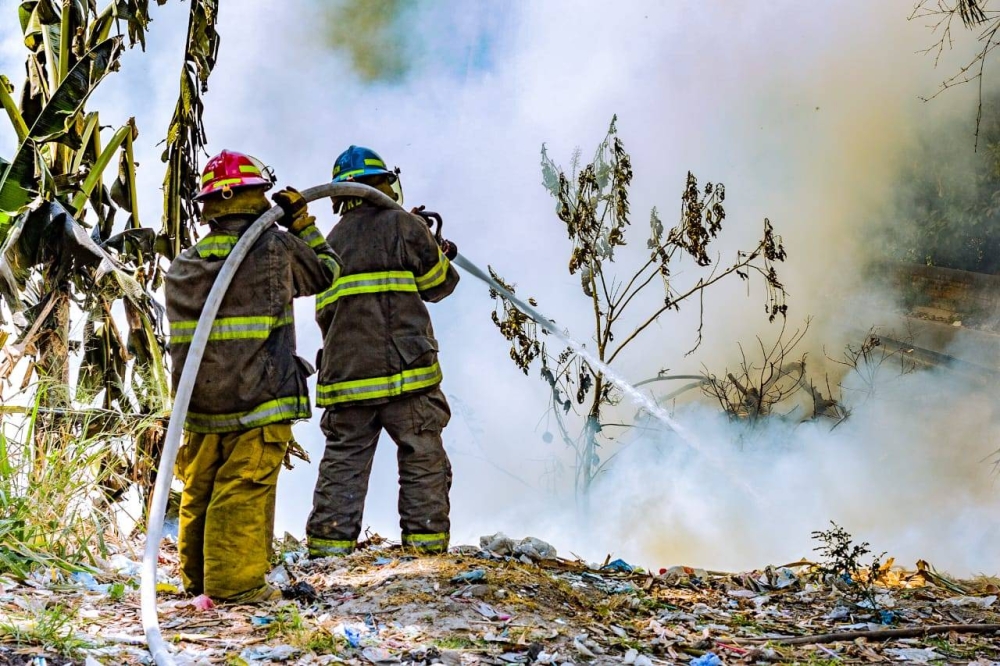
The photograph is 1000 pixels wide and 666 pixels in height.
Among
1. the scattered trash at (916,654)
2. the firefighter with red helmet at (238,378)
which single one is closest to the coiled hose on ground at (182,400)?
the firefighter with red helmet at (238,378)

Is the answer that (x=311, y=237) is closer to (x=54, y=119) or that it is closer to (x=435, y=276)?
(x=435, y=276)

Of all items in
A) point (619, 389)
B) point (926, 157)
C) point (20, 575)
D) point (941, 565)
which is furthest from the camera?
point (926, 157)

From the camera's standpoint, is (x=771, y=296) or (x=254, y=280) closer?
(x=254, y=280)

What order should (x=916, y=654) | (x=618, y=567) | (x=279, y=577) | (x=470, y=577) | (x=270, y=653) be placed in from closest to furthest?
(x=270, y=653) < (x=916, y=654) < (x=470, y=577) < (x=279, y=577) < (x=618, y=567)

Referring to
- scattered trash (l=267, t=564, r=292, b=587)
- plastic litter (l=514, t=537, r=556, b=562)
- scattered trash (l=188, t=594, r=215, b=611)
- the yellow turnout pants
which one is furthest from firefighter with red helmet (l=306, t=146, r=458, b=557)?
scattered trash (l=188, t=594, r=215, b=611)

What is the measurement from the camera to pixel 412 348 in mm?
5348

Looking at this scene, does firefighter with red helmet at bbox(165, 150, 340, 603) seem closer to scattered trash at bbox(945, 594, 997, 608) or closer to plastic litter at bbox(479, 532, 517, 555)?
plastic litter at bbox(479, 532, 517, 555)

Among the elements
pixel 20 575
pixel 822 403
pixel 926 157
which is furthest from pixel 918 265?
pixel 20 575

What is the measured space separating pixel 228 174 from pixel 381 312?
1281 millimetres

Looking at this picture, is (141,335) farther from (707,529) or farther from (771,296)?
(771,296)

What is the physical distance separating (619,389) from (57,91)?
15.9 ft

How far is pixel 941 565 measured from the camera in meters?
6.78

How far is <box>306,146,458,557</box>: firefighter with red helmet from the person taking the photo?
17.6ft

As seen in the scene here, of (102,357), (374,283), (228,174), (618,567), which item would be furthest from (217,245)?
(618,567)
